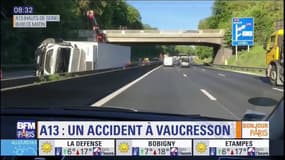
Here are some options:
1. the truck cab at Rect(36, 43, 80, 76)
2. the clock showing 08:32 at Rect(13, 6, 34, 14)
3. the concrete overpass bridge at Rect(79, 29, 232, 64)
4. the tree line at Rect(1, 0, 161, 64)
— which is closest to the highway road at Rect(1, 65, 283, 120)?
the truck cab at Rect(36, 43, 80, 76)

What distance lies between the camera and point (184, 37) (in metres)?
5.16

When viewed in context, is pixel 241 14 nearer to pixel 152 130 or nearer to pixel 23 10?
pixel 152 130

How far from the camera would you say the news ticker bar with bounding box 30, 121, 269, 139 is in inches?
80.9

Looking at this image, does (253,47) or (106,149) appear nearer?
(106,149)

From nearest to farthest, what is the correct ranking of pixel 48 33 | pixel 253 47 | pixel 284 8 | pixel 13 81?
pixel 284 8
pixel 253 47
pixel 48 33
pixel 13 81

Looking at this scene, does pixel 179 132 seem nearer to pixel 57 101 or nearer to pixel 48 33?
pixel 48 33

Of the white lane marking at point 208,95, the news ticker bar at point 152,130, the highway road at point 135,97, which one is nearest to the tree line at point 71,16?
the news ticker bar at point 152,130

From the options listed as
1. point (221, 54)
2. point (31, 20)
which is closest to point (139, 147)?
point (31, 20)

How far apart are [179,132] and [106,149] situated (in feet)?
0.96

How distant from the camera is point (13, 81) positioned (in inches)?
476

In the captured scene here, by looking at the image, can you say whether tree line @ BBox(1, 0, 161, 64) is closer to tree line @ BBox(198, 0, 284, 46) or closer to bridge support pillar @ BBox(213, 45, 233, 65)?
bridge support pillar @ BBox(213, 45, 233, 65)

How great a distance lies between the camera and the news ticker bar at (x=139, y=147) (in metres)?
2.02

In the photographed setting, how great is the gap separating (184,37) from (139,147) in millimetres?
3241

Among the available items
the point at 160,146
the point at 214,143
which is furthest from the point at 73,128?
the point at 214,143
